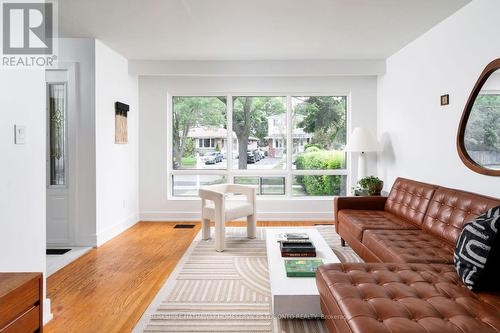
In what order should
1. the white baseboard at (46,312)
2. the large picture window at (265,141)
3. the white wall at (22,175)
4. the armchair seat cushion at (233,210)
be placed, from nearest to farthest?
the white wall at (22,175) < the white baseboard at (46,312) < the armchair seat cushion at (233,210) < the large picture window at (265,141)

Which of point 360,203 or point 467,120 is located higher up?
point 467,120

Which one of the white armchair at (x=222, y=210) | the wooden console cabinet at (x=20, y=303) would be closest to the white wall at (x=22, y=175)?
the wooden console cabinet at (x=20, y=303)

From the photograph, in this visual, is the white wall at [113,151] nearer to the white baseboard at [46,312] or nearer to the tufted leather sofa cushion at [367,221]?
the white baseboard at [46,312]

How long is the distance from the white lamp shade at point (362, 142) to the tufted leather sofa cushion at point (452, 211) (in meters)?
1.67

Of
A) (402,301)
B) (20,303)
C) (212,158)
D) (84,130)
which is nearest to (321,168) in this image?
(212,158)

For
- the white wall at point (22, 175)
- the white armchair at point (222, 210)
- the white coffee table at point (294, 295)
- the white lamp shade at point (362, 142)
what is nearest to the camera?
the white wall at point (22, 175)

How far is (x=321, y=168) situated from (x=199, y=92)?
2.36 m

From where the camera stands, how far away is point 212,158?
Answer: 5531 mm

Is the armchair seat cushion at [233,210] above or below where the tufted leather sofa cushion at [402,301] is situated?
above

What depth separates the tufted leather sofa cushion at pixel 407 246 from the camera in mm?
2291

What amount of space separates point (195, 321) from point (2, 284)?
122 cm

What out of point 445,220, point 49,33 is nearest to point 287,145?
point 445,220

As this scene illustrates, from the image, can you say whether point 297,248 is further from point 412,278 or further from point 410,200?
point 410,200

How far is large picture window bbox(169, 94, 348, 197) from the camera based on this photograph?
5.47 meters
